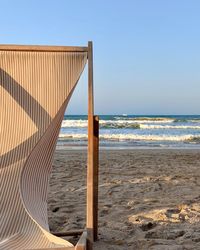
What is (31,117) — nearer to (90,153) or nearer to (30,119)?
(30,119)

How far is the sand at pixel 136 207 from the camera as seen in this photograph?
271 cm

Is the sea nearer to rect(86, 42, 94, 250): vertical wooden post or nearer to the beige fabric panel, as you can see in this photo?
the beige fabric panel

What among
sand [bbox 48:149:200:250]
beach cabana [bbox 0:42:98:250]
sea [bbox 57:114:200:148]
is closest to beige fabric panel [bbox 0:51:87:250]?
beach cabana [bbox 0:42:98:250]

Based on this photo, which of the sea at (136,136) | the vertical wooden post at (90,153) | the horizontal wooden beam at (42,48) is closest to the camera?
the vertical wooden post at (90,153)

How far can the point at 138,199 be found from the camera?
402 centimetres

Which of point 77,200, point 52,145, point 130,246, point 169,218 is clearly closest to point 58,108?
point 52,145

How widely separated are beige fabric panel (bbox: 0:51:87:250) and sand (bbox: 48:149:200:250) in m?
0.61

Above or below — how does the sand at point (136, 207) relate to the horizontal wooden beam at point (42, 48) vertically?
below

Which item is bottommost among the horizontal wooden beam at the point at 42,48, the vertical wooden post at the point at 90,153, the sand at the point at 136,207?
the sand at the point at 136,207

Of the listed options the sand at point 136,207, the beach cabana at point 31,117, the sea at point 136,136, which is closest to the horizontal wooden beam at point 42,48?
the beach cabana at point 31,117

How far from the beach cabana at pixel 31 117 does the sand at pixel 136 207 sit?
1.87ft

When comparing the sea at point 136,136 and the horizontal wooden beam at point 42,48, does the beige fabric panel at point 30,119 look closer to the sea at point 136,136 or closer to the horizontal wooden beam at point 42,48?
the horizontal wooden beam at point 42,48

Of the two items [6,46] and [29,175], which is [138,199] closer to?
[29,175]

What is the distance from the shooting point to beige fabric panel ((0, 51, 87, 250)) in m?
2.34
